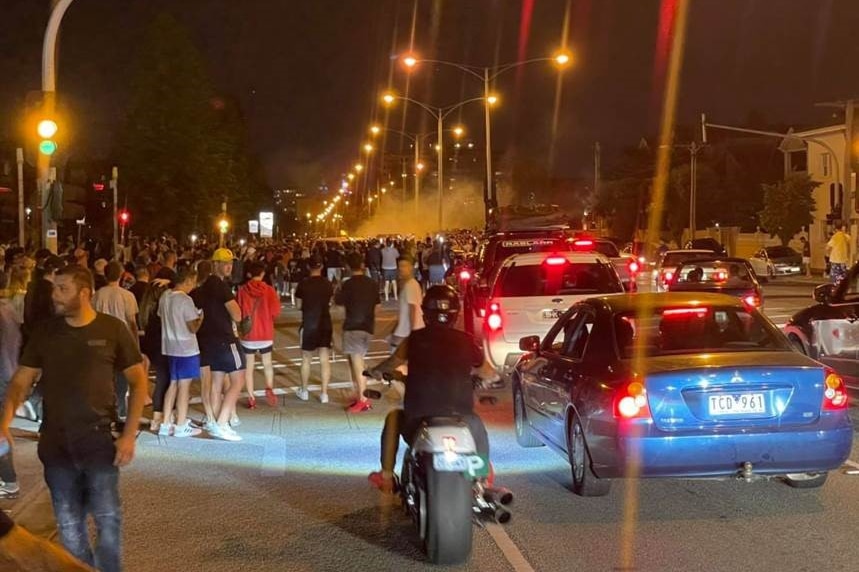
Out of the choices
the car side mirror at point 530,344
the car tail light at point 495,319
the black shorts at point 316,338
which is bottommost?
the black shorts at point 316,338

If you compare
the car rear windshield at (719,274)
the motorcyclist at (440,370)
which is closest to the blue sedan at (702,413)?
the motorcyclist at (440,370)

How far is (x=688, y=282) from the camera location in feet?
66.3

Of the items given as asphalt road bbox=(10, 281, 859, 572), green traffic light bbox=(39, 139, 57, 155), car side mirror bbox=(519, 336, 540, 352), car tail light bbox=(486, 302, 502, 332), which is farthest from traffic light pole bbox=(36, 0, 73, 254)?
car side mirror bbox=(519, 336, 540, 352)

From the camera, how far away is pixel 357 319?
12.5 m

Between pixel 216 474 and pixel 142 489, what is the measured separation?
727 millimetres

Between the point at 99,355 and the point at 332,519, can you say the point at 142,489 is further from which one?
the point at 99,355

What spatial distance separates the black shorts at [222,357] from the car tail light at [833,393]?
5758 millimetres

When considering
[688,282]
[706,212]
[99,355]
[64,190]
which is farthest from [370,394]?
[706,212]

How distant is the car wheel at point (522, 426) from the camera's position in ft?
31.9

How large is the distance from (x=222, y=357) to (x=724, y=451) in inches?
214

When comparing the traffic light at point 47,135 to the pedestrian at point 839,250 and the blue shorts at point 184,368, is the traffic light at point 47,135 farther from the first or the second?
the pedestrian at point 839,250

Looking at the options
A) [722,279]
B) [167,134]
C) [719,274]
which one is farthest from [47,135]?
[167,134]

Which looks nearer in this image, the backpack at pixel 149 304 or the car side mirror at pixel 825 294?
the backpack at pixel 149 304

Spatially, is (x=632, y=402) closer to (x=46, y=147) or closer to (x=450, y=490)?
(x=450, y=490)
